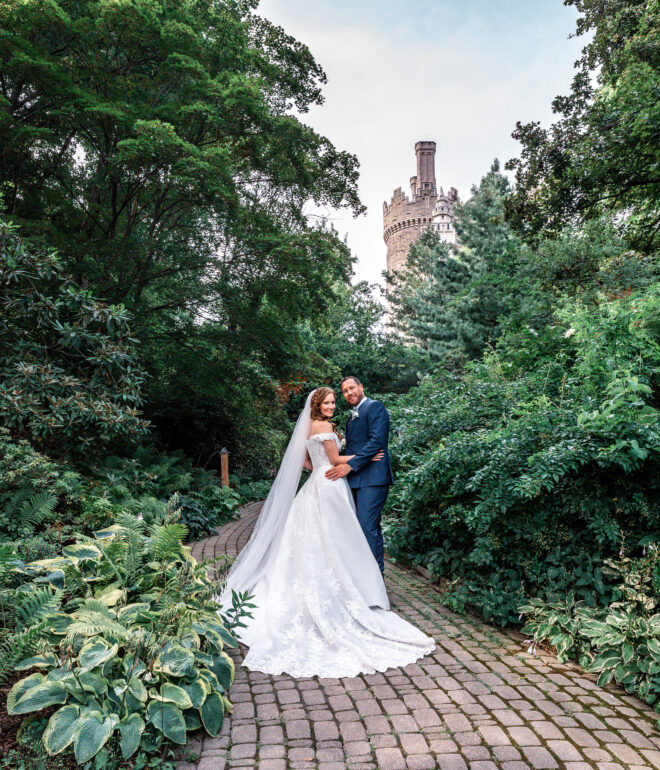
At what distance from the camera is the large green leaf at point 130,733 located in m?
2.35

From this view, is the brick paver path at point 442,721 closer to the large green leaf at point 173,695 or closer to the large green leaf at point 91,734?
the large green leaf at point 173,695

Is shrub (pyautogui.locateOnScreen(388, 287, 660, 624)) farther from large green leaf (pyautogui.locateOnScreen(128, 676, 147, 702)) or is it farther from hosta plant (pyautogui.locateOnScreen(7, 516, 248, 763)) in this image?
large green leaf (pyautogui.locateOnScreen(128, 676, 147, 702))

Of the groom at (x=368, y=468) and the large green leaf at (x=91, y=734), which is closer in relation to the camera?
the large green leaf at (x=91, y=734)

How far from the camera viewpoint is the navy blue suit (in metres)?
4.91

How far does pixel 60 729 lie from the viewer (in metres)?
2.34

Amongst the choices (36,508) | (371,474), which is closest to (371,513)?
(371,474)

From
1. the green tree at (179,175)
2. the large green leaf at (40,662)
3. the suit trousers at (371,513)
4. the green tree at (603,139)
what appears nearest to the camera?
the large green leaf at (40,662)

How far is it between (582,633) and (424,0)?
854 centimetres

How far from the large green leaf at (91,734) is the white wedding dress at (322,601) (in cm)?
126

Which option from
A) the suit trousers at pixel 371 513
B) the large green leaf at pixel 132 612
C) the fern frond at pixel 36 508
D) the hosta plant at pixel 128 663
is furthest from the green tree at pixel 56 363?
the large green leaf at pixel 132 612

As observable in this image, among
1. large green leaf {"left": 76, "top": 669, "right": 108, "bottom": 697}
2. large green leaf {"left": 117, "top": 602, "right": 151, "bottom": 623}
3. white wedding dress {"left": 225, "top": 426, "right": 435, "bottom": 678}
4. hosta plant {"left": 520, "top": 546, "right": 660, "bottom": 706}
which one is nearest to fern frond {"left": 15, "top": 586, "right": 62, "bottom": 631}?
large green leaf {"left": 117, "top": 602, "right": 151, "bottom": 623}

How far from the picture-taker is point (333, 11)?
702 centimetres

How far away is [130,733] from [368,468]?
298 cm

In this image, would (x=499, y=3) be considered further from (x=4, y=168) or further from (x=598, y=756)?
(x=598, y=756)
